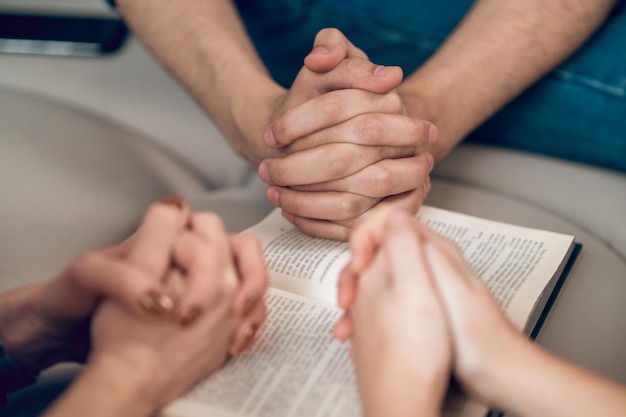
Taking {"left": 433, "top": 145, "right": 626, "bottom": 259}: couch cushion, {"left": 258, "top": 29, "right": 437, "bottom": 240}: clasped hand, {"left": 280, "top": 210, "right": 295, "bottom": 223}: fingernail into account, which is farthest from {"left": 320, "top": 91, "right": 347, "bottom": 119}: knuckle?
{"left": 433, "top": 145, "right": 626, "bottom": 259}: couch cushion

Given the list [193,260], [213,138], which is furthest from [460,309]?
[213,138]

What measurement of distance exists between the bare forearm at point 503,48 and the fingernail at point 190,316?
16.5 inches

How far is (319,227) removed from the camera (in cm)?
57

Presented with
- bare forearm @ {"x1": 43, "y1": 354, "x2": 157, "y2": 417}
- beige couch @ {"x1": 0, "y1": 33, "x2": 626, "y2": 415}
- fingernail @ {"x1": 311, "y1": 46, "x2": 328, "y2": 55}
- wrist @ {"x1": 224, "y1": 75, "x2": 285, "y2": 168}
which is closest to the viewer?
bare forearm @ {"x1": 43, "y1": 354, "x2": 157, "y2": 417}

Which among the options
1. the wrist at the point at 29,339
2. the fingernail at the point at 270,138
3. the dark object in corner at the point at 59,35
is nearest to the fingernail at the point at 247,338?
the wrist at the point at 29,339

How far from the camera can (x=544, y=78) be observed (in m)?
0.74

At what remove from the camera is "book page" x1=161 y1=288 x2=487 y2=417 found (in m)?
0.38

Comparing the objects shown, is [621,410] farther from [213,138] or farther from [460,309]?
[213,138]

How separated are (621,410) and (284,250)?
0.29 metres

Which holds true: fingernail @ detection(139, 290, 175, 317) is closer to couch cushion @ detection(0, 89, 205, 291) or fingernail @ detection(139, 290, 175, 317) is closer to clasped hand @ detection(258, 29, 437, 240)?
couch cushion @ detection(0, 89, 205, 291)

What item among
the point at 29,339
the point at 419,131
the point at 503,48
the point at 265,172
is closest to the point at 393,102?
the point at 419,131

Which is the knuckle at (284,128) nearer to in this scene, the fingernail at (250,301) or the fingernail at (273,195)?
the fingernail at (273,195)

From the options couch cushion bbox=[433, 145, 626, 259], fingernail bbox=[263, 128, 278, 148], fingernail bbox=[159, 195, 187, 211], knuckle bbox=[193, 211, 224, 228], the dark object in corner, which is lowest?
couch cushion bbox=[433, 145, 626, 259]

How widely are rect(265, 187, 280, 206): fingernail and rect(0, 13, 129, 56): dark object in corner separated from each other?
23 cm
